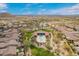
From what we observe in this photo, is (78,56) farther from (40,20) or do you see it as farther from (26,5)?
(26,5)

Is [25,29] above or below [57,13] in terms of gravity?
below

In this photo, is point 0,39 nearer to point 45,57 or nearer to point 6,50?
point 6,50

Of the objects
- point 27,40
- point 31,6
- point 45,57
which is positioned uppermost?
point 31,6

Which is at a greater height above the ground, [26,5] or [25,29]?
[26,5]

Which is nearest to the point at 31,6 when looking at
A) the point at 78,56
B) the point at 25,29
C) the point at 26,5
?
the point at 26,5

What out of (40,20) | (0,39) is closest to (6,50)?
(0,39)

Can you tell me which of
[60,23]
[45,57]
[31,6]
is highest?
[31,6]

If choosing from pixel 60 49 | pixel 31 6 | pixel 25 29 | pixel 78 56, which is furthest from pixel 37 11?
pixel 78 56

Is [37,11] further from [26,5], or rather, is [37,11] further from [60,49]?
[60,49]
